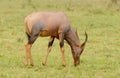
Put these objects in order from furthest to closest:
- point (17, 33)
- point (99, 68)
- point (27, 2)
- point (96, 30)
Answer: point (27, 2), point (96, 30), point (17, 33), point (99, 68)

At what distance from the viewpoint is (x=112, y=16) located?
23172 millimetres

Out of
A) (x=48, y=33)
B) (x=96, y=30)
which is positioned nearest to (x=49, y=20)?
(x=48, y=33)

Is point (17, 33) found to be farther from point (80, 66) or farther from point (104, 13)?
point (104, 13)

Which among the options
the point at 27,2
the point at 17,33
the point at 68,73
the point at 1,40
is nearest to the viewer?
the point at 68,73

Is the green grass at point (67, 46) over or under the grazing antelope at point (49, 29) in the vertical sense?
under

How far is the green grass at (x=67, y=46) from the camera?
1051 centimetres

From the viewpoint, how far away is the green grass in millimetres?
10508

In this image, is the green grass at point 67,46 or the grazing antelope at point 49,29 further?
the grazing antelope at point 49,29

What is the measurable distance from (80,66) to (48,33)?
1.21 metres

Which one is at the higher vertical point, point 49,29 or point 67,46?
point 49,29

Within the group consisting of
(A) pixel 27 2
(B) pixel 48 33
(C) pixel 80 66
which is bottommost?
(A) pixel 27 2

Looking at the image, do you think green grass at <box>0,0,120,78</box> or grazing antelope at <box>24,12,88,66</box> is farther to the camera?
grazing antelope at <box>24,12,88,66</box>

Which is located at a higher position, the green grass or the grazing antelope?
the grazing antelope

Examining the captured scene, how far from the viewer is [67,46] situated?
15.3 metres
